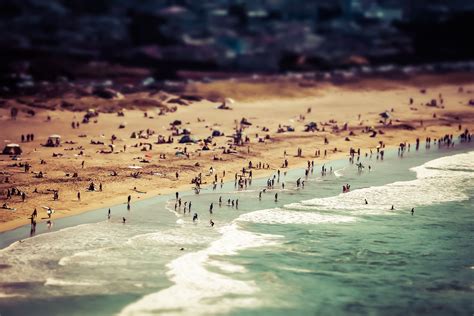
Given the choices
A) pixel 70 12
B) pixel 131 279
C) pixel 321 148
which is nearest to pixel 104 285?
pixel 131 279

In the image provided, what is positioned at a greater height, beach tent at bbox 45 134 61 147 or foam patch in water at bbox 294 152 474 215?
beach tent at bbox 45 134 61 147

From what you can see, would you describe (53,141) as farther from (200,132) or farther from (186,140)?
(200,132)

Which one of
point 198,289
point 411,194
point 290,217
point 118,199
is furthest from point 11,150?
point 411,194

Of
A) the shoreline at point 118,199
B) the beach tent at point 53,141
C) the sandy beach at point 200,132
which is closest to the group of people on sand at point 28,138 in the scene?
the sandy beach at point 200,132

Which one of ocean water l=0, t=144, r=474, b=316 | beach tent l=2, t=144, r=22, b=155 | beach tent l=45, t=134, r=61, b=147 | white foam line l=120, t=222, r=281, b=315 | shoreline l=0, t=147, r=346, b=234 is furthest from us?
beach tent l=45, t=134, r=61, b=147

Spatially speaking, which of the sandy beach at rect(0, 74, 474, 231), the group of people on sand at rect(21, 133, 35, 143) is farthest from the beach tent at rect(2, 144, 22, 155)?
the group of people on sand at rect(21, 133, 35, 143)

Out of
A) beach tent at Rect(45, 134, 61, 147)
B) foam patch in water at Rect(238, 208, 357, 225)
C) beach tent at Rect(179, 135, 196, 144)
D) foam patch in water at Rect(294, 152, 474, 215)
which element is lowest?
foam patch in water at Rect(238, 208, 357, 225)

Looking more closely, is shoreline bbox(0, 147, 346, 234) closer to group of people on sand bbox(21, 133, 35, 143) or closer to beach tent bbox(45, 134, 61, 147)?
beach tent bbox(45, 134, 61, 147)
